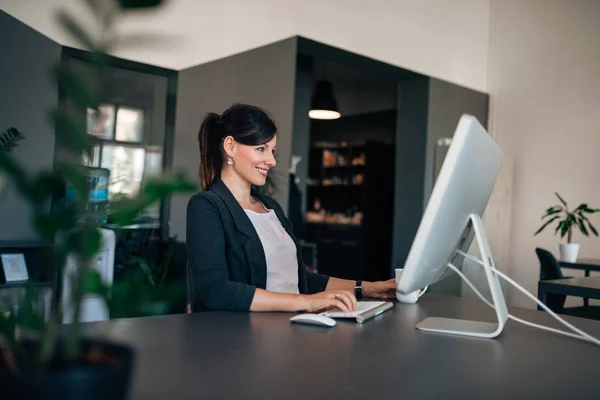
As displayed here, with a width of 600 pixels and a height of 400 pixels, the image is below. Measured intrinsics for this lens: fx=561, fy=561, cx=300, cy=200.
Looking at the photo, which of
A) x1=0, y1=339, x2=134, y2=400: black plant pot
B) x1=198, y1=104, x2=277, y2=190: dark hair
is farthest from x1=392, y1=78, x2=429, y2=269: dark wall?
x1=0, y1=339, x2=134, y2=400: black plant pot

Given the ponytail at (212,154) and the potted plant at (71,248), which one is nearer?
the potted plant at (71,248)

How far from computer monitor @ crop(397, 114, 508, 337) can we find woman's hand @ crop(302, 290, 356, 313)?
0.21 metres

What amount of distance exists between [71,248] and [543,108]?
6706 mm

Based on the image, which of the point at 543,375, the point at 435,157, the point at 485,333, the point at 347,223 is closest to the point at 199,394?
the point at 543,375

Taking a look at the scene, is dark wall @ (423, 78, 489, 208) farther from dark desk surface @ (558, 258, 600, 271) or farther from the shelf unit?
the shelf unit

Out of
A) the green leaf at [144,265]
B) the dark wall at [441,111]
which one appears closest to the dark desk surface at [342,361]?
the green leaf at [144,265]

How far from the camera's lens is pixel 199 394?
0.84 meters

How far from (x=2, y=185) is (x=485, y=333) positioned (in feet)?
3.97

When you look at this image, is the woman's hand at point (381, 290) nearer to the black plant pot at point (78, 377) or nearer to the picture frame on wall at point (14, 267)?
the black plant pot at point (78, 377)

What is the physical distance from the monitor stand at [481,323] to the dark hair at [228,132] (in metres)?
0.96

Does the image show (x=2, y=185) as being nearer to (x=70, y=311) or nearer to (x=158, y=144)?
(x=70, y=311)

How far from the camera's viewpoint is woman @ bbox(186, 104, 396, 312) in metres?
1.65

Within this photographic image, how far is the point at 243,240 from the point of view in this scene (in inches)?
77.1

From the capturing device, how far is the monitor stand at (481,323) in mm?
1384
